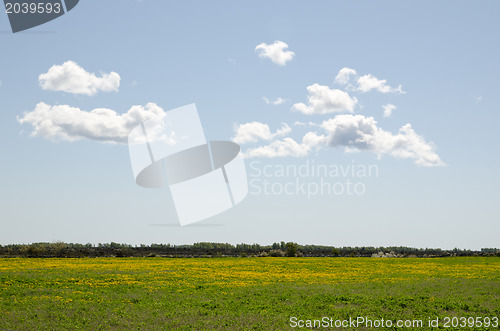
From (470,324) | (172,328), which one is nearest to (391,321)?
(470,324)

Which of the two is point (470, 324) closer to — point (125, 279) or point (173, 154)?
point (173, 154)

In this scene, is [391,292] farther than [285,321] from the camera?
Yes

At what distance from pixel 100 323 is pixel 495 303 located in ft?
82.2

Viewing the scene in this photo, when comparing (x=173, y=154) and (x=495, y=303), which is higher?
(x=173, y=154)

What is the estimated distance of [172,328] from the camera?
22844mm

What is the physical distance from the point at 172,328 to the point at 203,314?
3.55 metres

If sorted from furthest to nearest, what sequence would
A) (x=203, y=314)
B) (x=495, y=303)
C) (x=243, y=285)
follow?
1. (x=243, y=285)
2. (x=495, y=303)
3. (x=203, y=314)

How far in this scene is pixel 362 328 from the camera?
933 inches

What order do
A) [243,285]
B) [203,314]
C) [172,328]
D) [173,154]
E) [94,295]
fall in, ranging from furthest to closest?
[173,154] < [243,285] < [94,295] < [203,314] < [172,328]

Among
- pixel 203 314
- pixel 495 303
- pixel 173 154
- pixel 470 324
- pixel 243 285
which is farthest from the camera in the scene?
pixel 173 154

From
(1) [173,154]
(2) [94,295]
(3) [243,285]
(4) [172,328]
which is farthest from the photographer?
(1) [173,154]

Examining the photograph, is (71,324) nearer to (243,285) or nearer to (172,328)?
(172,328)

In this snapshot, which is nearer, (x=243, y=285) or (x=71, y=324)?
(x=71, y=324)

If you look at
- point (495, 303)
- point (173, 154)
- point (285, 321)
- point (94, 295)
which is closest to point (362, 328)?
point (285, 321)
